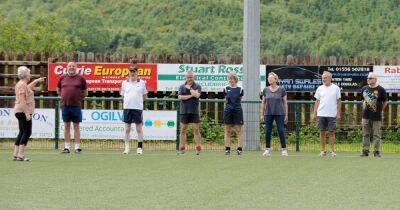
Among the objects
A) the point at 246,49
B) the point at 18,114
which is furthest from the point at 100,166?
the point at 246,49

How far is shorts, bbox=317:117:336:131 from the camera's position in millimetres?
20047

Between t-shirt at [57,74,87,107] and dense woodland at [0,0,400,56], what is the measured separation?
46901 mm

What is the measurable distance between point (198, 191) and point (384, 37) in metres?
63.5

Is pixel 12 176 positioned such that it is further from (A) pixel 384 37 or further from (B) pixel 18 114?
(A) pixel 384 37

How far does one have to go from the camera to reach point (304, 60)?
96.6 ft

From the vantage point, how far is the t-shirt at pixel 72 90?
20.0 m

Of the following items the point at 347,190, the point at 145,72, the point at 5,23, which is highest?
the point at 5,23

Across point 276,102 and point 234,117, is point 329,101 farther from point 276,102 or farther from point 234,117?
point 234,117

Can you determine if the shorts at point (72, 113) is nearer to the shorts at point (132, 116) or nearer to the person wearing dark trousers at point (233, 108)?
the shorts at point (132, 116)

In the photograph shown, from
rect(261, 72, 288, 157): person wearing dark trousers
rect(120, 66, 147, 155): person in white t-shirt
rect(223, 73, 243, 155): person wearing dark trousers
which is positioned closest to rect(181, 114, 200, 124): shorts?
rect(223, 73, 243, 155): person wearing dark trousers

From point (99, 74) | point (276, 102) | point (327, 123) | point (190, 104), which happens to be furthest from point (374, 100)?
point (99, 74)

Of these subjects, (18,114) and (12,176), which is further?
(18,114)

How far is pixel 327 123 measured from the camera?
2011 cm

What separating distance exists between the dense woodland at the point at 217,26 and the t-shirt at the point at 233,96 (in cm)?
4719
